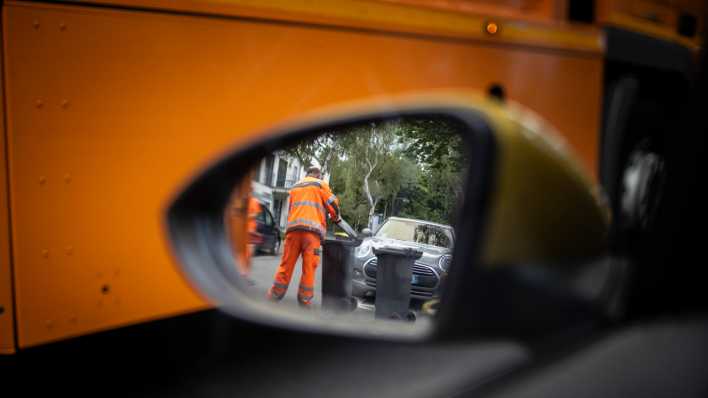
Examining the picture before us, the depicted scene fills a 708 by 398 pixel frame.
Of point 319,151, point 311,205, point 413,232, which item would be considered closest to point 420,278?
point 413,232

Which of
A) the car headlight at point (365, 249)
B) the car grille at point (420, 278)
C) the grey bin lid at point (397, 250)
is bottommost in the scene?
the car grille at point (420, 278)

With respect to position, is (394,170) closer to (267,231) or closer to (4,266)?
(267,231)

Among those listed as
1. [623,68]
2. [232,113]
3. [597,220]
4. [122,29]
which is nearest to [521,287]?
[597,220]

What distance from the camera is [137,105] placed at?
7.02ft

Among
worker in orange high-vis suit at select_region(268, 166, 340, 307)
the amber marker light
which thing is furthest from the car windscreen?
the amber marker light

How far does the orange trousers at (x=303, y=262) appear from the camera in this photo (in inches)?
95.9

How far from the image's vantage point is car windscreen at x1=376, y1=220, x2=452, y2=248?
2667mm

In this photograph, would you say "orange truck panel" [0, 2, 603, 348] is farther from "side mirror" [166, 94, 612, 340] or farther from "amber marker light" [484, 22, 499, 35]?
"side mirror" [166, 94, 612, 340]

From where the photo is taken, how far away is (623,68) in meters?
Result: 2.46

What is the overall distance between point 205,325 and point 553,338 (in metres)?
1.79

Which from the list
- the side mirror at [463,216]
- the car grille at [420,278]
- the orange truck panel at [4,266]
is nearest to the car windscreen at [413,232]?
the car grille at [420,278]

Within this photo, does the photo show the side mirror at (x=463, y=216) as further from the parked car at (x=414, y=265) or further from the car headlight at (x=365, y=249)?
the car headlight at (x=365, y=249)

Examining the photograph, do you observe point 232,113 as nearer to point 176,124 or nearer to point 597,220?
point 176,124

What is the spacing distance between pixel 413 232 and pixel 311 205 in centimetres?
105
